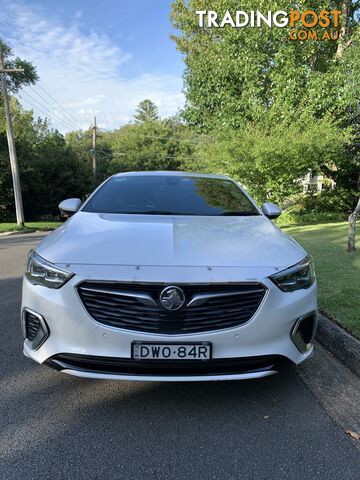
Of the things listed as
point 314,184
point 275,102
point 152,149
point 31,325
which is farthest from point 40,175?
point 152,149

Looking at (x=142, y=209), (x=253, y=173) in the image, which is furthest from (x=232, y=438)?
(x=253, y=173)

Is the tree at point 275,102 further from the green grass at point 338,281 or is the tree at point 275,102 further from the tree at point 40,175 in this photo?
the tree at point 40,175

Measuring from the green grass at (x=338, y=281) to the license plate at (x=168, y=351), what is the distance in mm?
1855

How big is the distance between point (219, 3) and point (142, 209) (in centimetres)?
1540

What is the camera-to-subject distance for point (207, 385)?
320 cm

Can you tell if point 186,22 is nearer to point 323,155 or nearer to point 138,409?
point 323,155

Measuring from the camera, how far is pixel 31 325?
2.87m

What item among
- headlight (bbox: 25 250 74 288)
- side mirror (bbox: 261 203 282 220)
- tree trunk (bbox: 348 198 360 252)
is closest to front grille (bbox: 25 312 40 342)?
headlight (bbox: 25 250 74 288)

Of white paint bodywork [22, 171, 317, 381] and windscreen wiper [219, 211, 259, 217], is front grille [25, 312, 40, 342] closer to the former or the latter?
white paint bodywork [22, 171, 317, 381]

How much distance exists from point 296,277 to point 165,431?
1267mm

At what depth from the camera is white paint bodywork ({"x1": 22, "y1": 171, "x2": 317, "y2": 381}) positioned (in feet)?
8.59

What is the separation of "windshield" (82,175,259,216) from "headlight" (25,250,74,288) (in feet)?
3.74

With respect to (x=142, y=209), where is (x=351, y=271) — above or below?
below

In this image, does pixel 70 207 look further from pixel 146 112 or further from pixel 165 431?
pixel 146 112
